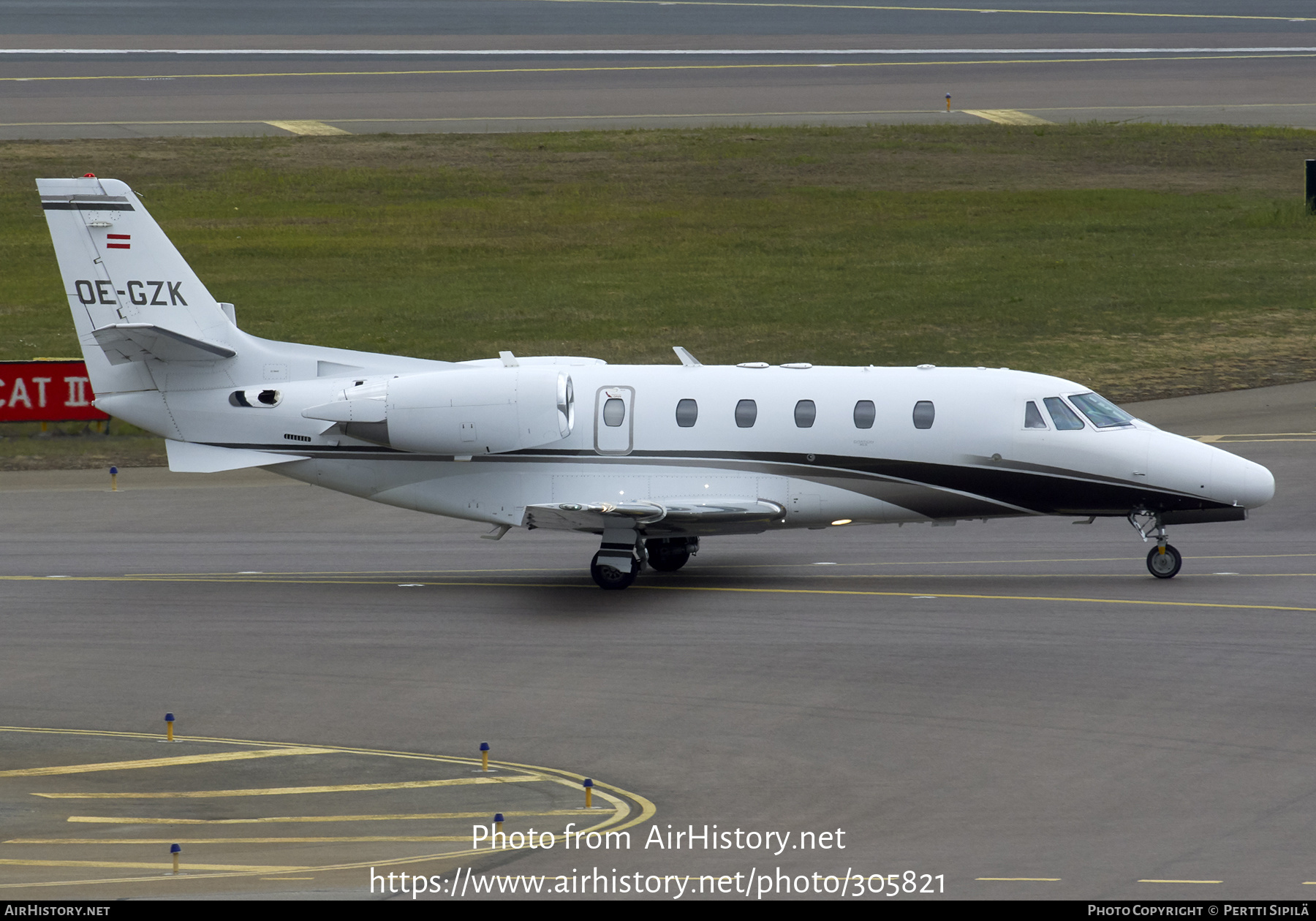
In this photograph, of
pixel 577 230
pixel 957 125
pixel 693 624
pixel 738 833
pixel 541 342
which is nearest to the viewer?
pixel 738 833

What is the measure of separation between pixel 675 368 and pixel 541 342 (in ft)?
61.9

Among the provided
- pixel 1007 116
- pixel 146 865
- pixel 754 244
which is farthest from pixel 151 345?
pixel 1007 116

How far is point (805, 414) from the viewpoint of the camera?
26156mm

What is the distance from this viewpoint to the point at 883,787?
17.9m

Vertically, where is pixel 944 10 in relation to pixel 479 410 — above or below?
above

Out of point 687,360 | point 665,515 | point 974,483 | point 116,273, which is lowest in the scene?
point 665,515

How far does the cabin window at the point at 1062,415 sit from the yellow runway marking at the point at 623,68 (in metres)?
52.2

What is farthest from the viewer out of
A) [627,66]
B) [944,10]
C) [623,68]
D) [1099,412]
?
[944,10]

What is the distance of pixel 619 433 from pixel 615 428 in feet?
0.33

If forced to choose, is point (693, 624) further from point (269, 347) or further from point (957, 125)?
point (957, 125)

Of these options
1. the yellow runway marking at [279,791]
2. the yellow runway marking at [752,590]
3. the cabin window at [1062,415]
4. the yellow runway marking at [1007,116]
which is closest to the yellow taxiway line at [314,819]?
the yellow runway marking at [279,791]

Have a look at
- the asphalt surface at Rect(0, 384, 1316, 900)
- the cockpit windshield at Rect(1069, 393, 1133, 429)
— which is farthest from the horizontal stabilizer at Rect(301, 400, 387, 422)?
the cockpit windshield at Rect(1069, 393, 1133, 429)

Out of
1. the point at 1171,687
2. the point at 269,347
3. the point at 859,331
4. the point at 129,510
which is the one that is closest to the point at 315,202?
the point at 859,331

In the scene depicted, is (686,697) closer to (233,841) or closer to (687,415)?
(687,415)
